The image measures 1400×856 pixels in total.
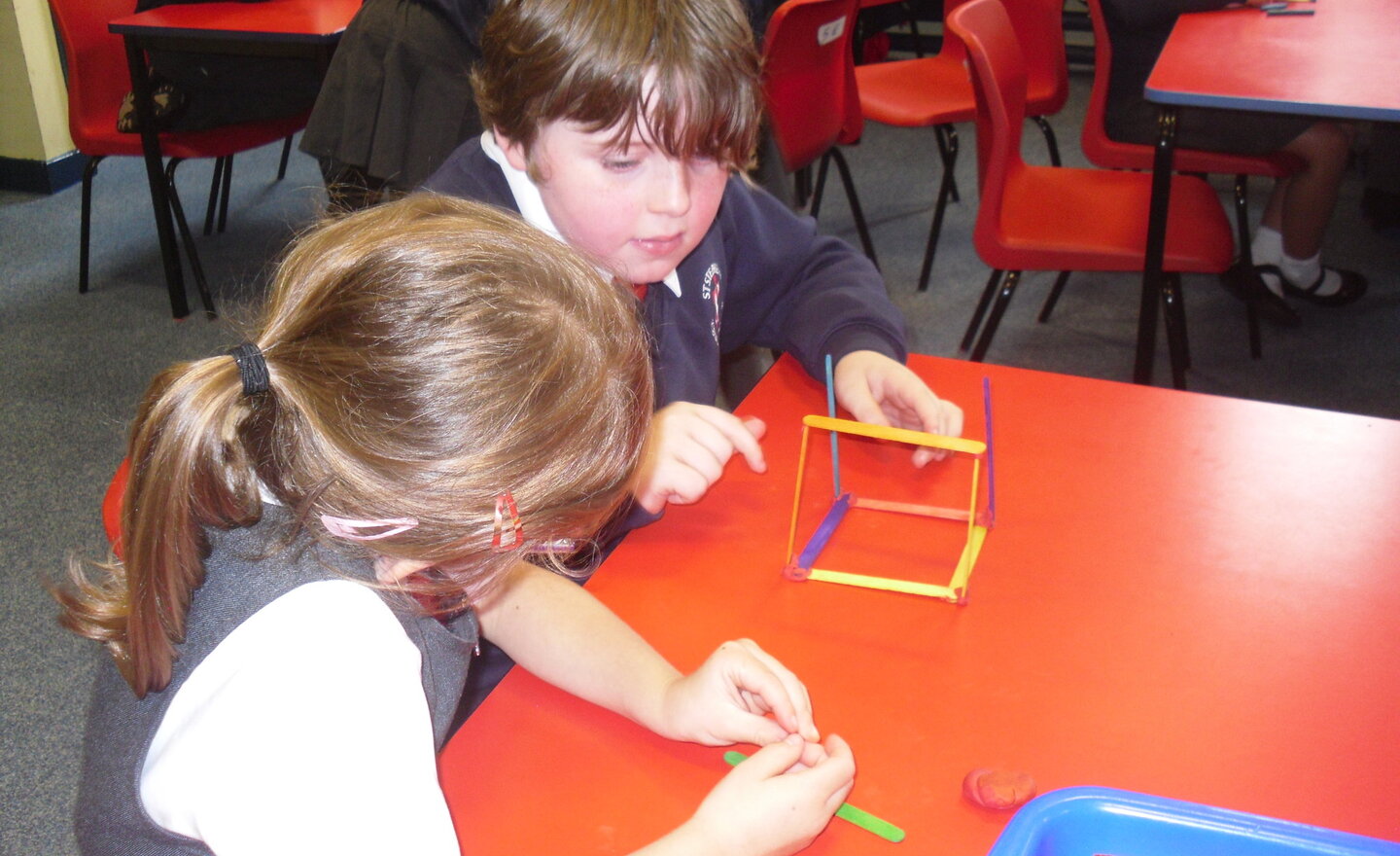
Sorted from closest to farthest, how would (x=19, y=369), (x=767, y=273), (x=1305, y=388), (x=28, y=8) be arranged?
(x=767, y=273) < (x=1305, y=388) < (x=19, y=369) < (x=28, y=8)

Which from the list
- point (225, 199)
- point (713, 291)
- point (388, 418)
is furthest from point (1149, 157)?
point (225, 199)

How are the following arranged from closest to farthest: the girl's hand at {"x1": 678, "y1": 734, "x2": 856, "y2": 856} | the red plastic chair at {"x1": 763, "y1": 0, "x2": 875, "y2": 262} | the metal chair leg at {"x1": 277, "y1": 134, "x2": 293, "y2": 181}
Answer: the girl's hand at {"x1": 678, "y1": 734, "x2": 856, "y2": 856}
the red plastic chair at {"x1": 763, "y1": 0, "x2": 875, "y2": 262}
the metal chair leg at {"x1": 277, "y1": 134, "x2": 293, "y2": 181}

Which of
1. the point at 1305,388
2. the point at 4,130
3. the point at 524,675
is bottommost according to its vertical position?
the point at 1305,388

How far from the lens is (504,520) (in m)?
0.65

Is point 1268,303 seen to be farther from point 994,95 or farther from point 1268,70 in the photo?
point 994,95

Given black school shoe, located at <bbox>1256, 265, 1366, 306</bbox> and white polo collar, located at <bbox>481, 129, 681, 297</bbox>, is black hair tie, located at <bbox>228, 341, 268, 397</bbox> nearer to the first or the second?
white polo collar, located at <bbox>481, 129, 681, 297</bbox>

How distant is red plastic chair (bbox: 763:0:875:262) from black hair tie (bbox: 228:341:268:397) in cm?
174

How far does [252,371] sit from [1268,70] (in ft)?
5.80

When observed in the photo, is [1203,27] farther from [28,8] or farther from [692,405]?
[28,8]

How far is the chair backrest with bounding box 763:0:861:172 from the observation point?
2314mm

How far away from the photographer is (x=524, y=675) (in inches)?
30.1

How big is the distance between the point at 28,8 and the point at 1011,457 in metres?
3.79

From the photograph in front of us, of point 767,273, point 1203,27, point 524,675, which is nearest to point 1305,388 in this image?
point 1203,27

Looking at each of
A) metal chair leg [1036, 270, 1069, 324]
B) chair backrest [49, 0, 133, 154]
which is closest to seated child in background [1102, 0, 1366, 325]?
metal chair leg [1036, 270, 1069, 324]
